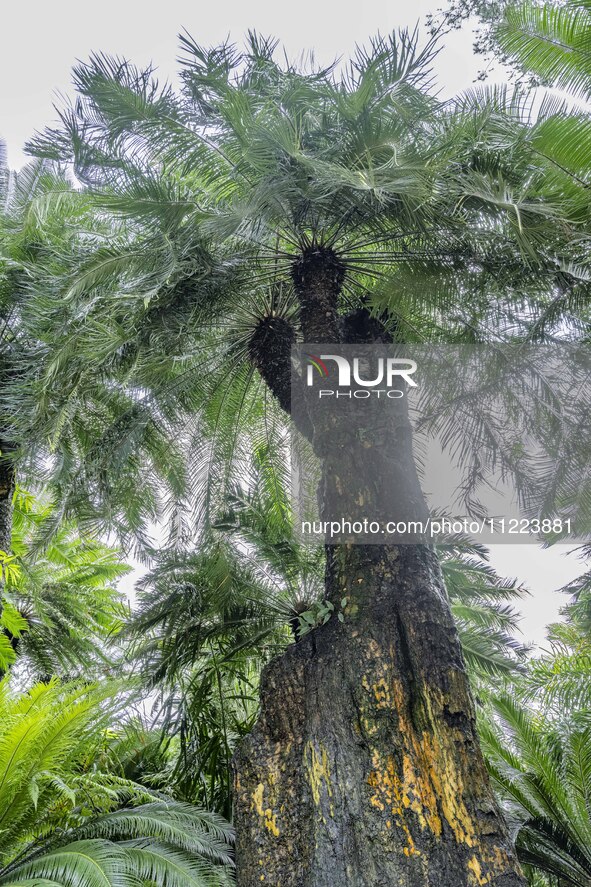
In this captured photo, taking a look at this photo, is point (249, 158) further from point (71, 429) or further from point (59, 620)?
point (59, 620)

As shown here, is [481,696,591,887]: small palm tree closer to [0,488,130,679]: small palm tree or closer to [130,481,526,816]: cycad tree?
[130,481,526,816]: cycad tree

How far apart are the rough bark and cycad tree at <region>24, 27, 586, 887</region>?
12 mm

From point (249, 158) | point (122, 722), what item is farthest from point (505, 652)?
point (249, 158)

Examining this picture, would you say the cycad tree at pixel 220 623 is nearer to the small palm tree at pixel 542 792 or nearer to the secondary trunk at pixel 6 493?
the small palm tree at pixel 542 792

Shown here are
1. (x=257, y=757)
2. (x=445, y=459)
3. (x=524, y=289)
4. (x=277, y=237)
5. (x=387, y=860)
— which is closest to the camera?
(x=387, y=860)

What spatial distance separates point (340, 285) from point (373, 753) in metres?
3.96

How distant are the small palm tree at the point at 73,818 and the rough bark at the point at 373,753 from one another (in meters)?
0.63

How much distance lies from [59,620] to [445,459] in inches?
301

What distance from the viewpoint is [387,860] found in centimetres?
430

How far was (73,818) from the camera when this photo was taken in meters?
5.70

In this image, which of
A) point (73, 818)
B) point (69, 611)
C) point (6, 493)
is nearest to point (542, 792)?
point (73, 818)

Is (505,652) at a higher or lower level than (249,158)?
lower

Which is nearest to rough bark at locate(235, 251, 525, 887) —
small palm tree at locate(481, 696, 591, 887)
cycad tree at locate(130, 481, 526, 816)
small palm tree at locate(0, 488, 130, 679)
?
cycad tree at locate(130, 481, 526, 816)

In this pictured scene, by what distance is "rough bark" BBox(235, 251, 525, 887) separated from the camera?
4359mm
